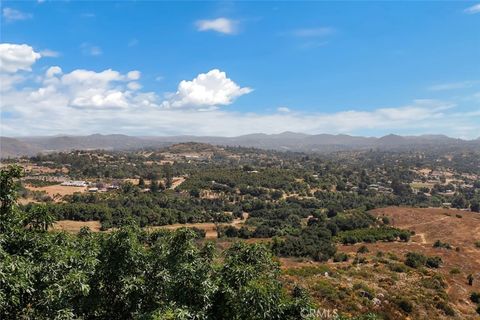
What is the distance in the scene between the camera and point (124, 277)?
13.3 m

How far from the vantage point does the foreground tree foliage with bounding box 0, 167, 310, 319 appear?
35.7ft

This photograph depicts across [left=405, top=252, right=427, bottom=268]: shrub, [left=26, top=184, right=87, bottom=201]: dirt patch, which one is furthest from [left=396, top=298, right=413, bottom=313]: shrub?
[left=26, top=184, right=87, bottom=201]: dirt patch

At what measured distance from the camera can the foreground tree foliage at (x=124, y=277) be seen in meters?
10.9

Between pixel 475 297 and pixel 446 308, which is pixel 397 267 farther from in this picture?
pixel 446 308

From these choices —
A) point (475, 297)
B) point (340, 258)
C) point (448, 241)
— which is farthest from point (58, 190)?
point (475, 297)

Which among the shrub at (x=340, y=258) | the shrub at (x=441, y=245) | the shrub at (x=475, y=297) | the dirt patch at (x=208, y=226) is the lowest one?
the dirt patch at (x=208, y=226)

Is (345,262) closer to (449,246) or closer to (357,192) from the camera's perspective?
(449,246)

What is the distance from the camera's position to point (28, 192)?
10831 cm

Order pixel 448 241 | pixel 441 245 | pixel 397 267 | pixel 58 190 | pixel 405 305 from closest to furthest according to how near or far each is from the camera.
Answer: pixel 405 305, pixel 397 267, pixel 441 245, pixel 448 241, pixel 58 190

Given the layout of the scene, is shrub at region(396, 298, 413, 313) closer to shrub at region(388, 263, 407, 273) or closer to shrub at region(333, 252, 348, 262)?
shrub at region(388, 263, 407, 273)

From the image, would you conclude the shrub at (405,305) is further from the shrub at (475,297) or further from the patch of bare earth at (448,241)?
the shrub at (475,297)

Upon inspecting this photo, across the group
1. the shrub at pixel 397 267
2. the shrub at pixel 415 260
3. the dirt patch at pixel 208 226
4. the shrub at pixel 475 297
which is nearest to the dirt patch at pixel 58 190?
the dirt patch at pixel 208 226

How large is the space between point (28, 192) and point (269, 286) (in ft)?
378

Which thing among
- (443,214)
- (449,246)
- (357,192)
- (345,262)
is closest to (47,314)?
(345,262)
